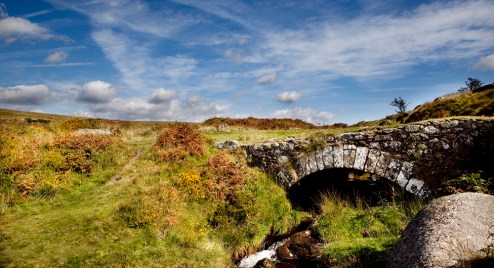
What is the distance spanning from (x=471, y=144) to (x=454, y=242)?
7543mm

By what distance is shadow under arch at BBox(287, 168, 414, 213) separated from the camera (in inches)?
548

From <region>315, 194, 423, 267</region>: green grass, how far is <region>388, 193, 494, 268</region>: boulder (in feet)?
7.13

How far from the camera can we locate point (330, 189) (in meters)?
15.3

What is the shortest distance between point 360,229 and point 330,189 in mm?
4934

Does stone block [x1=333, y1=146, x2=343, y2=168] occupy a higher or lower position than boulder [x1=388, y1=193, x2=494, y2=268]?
higher

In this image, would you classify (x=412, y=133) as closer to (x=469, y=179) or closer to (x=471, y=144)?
(x=471, y=144)

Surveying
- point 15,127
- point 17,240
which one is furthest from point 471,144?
point 15,127

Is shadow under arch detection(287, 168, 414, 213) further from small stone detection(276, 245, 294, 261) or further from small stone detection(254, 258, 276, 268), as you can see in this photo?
small stone detection(254, 258, 276, 268)

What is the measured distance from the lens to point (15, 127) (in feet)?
50.6

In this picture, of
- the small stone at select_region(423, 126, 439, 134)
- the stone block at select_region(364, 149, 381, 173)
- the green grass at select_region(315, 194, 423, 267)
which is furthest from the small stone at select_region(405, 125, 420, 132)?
the green grass at select_region(315, 194, 423, 267)

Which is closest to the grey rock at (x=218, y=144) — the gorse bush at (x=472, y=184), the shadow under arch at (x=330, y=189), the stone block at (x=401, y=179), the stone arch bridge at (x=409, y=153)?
the stone arch bridge at (x=409, y=153)

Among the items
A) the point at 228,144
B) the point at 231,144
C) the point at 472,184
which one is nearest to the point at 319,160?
the point at 231,144

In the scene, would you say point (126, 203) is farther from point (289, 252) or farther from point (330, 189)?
point (330, 189)

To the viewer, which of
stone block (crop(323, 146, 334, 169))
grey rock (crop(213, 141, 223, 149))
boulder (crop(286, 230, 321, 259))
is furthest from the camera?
grey rock (crop(213, 141, 223, 149))
